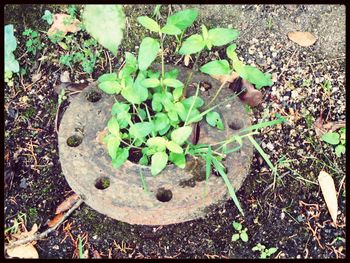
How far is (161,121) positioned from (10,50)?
0.83 m

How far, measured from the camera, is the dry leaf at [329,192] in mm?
2109

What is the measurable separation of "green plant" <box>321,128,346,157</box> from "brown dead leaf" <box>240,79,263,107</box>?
1.07 feet

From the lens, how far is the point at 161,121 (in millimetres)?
1867

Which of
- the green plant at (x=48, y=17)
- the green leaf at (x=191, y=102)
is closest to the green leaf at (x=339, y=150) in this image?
the green leaf at (x=191, y=102)

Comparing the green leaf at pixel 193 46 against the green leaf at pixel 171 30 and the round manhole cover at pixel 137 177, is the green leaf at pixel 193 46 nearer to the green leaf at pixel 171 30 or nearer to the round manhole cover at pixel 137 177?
the green leaf at pixel 171 30

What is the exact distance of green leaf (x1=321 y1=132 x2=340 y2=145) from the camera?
7.23 feet

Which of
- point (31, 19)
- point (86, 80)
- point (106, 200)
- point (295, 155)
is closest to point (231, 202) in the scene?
point (295, 155)

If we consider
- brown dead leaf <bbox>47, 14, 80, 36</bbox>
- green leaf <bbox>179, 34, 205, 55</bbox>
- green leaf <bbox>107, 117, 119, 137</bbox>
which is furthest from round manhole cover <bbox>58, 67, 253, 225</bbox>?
brown dead leaf <bbox>47, 14, 80, 36</bbox>

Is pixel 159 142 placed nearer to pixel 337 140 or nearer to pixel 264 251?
pixel 264 251

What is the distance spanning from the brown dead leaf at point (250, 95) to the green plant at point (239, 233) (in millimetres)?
535

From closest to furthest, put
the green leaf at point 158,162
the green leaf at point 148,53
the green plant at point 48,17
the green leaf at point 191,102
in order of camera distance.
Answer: the green leaf at point 148,53 → the green leaf at point 158,162 → the green leaf at point 191,102 → the green plant at point 48,17

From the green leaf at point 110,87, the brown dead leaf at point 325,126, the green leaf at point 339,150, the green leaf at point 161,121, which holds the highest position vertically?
the green leaf at point 110,87
